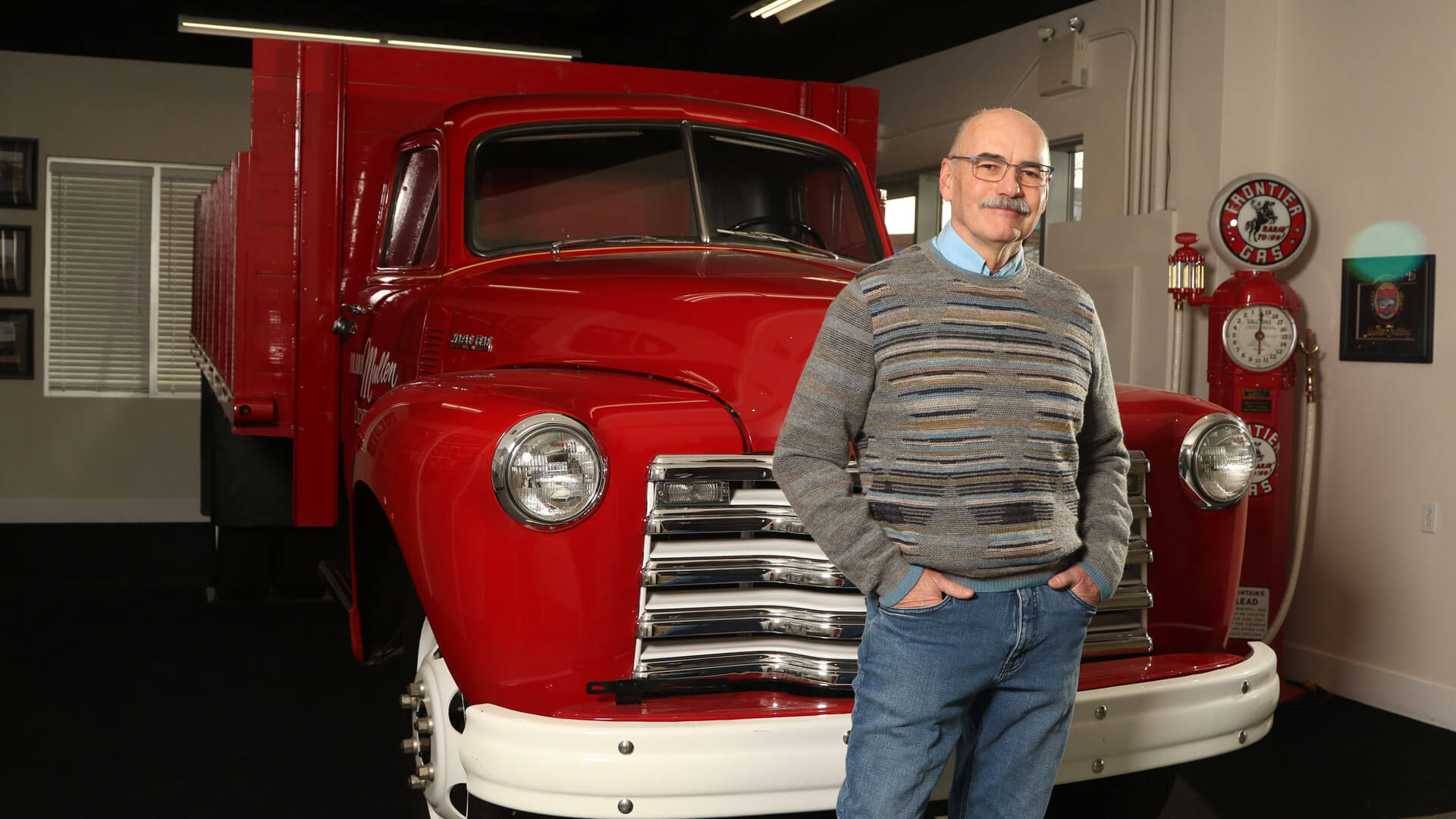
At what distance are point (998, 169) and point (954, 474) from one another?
457 mm

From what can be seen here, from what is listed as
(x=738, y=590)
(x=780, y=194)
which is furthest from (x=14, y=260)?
(x=738, y=590)

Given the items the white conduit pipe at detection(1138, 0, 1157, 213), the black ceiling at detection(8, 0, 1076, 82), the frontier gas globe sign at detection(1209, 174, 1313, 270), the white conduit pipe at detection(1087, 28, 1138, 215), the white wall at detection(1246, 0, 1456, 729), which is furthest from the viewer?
the black ceiling at detection(8, 0, 1076, 82)

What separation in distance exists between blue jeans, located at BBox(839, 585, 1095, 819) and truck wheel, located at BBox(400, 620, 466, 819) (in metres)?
0.78

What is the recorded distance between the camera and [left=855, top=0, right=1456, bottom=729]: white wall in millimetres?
4859

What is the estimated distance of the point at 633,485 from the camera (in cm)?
207

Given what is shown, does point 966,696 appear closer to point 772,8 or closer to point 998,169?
point 998,169

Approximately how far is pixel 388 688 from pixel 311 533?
953mm

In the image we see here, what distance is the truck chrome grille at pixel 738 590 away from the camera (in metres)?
2.07

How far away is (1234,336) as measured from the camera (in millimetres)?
5039

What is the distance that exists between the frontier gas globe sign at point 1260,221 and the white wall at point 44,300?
6.87 meters

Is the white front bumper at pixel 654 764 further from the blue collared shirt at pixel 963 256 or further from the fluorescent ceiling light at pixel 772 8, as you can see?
the fluorescent ceiling light at pixel 772 8

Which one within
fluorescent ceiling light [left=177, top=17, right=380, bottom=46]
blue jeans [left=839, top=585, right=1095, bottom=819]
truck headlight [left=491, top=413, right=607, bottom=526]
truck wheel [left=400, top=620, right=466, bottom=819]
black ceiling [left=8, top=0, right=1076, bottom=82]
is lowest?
truck wheel [left=400, top=620, right=466, bottom=819]

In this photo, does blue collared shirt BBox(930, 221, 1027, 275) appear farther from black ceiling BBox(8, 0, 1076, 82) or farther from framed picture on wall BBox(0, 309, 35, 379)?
framed picture on wall BBox(0, 309, 35, 379)

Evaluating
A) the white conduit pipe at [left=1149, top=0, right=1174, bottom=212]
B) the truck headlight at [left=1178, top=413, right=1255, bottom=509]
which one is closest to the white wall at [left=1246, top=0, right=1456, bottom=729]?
the white conduit pipe at [left=1149, top=0, right=1174, bottom=212]
